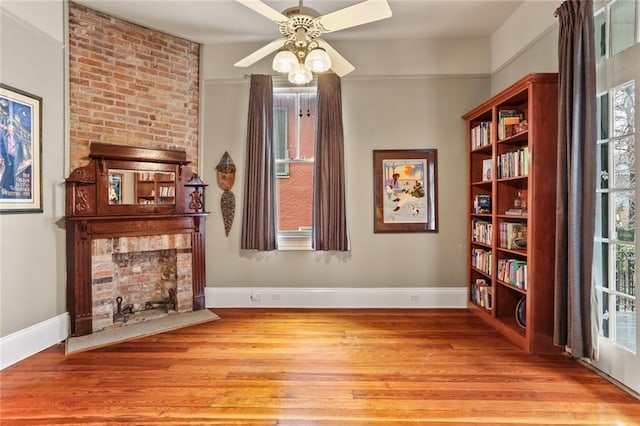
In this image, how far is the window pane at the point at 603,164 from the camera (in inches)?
94.9

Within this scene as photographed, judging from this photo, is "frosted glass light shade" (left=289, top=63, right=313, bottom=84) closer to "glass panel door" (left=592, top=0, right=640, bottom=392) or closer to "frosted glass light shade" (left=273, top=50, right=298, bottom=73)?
"frosted glass light shade" (left=273, top=50, right=298, bottom=73)

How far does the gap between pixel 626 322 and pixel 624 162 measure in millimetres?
1099

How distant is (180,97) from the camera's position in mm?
3859

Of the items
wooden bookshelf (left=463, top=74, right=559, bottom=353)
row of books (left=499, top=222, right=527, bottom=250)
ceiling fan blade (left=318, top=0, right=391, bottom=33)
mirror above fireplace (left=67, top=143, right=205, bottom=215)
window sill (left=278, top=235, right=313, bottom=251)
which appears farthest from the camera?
window sill (left=278, top=235, right=313, bottom=251)

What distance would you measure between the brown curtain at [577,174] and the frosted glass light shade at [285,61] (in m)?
2.02

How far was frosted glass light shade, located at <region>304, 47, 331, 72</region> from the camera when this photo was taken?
7.29 ft

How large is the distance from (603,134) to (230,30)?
3.64 meters

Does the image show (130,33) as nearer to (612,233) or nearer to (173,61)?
(173,61)

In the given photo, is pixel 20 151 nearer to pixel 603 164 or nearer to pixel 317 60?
pixel 317 60

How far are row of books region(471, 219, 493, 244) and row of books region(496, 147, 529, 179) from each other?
589mm

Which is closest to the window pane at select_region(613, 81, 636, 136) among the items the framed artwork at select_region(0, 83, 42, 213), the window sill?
the window sill

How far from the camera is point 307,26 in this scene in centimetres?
236

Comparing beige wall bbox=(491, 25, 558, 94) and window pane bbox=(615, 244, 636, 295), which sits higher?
beige wall bbox=(491, 25, 558, 94)

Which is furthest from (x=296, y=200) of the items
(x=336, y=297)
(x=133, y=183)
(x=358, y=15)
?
(x=358, y=15)
